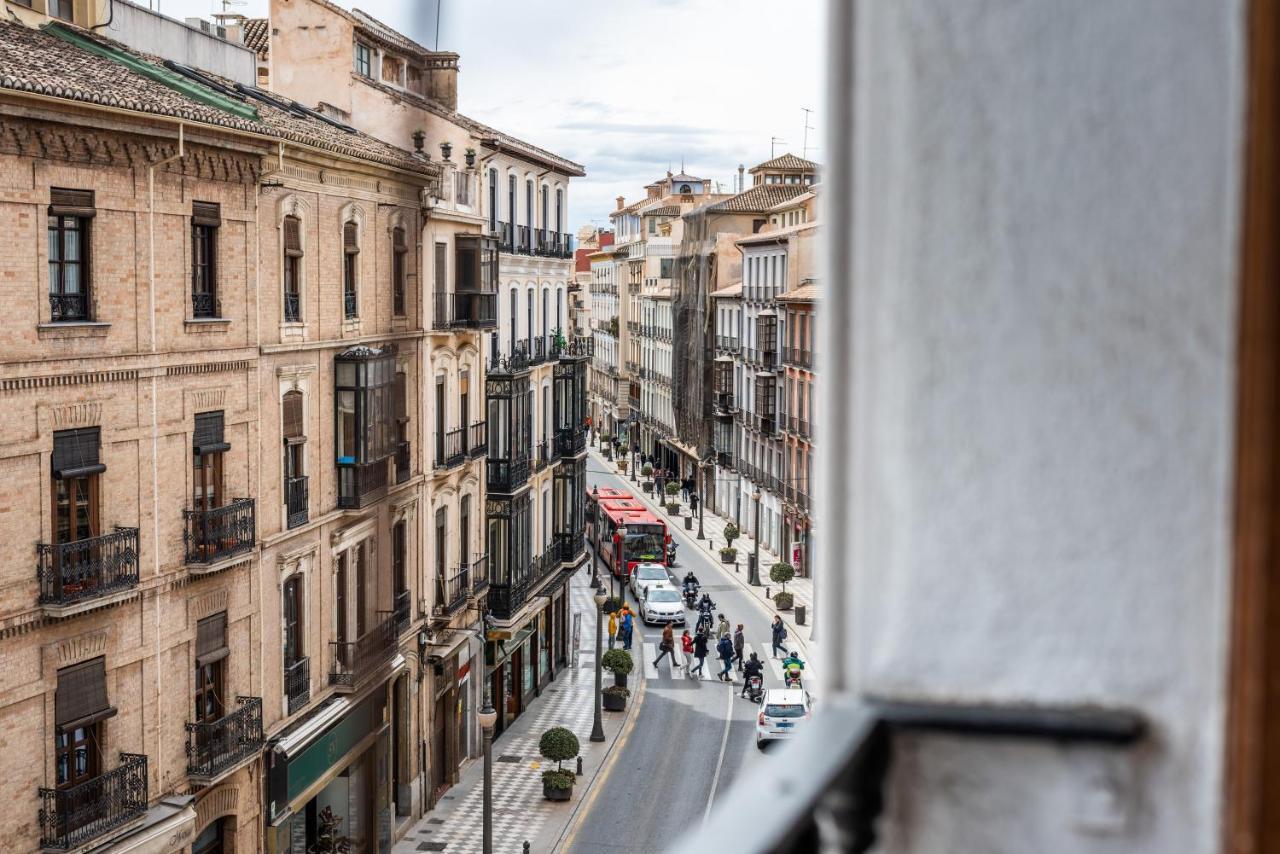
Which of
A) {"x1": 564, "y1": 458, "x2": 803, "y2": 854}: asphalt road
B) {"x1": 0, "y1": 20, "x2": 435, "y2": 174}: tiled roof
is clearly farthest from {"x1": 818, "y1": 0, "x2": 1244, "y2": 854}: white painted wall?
{"x1": 564, "y1": 458, "x2": 803, "y2": 854}: asphalt road

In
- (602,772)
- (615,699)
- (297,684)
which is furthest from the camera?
(615,699)

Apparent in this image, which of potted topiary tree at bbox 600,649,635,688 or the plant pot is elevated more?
potted topiary tree at bbox 600,649,635,688

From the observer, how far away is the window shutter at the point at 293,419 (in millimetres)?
16078

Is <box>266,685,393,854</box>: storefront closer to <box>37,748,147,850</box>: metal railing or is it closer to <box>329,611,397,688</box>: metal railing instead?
<box>329,611,397,688</box>: metal railing

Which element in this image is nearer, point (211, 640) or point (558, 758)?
point (211, 640)

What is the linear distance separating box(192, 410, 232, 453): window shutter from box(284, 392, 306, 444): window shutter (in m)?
1.40

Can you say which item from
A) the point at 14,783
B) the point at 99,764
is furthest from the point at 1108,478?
the point at 99,764

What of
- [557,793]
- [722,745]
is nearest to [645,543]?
[722,745]

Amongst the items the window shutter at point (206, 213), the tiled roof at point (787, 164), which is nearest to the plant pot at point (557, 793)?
the window shutter at point (206, 213)

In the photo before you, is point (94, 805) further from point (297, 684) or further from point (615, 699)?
point (615, 699)

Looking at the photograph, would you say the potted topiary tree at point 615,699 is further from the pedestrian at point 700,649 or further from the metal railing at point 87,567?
the metal railing at point 87,567

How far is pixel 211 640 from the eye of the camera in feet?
47.6

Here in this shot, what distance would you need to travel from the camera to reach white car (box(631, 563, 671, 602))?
35.9 metres

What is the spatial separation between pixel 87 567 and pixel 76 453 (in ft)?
3.20
